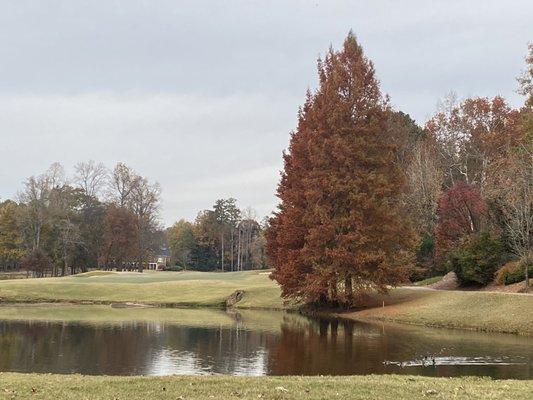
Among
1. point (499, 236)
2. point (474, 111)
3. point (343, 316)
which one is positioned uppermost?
point (474, 111)

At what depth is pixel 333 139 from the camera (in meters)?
36.2

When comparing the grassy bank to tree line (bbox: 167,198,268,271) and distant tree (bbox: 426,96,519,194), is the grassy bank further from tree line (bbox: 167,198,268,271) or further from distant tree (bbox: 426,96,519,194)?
tree line (bbox: 167,198,268,271)

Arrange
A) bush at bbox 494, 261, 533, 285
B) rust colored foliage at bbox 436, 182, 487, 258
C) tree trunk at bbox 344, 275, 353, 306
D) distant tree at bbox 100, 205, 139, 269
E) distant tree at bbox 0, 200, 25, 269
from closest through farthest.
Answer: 1. bush at bbox 494, 261, 533, 285
2. tree trunk at bbox 344, 275, 353, 306
3. rust colored foliage at bbox 436, 182, 487, 258
4. distant tree at bbox 100, 205, 139, 269
5. distant tree at bbox 0, 200, 25, 269

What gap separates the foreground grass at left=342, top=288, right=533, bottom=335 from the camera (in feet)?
92.6

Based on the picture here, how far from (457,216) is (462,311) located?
18527 mm

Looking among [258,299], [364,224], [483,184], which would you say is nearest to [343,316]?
[364,224]

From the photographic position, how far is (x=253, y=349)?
21922mm

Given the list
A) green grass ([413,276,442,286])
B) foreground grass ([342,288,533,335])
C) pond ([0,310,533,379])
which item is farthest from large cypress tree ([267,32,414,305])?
green grass ([413,276,442,286])

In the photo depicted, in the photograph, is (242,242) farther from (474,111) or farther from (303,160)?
(303,160)

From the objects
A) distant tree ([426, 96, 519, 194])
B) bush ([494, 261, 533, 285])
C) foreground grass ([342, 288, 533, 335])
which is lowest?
foreground grass ([342, 288, 533, 335])

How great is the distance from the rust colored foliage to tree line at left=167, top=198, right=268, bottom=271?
60.1 m

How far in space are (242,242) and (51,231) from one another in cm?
3965

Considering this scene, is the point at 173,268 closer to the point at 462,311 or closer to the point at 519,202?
the point at 519,202

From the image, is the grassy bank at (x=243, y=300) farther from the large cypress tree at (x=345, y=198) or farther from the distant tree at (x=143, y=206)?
the distant tree at (x=143, y=206)
